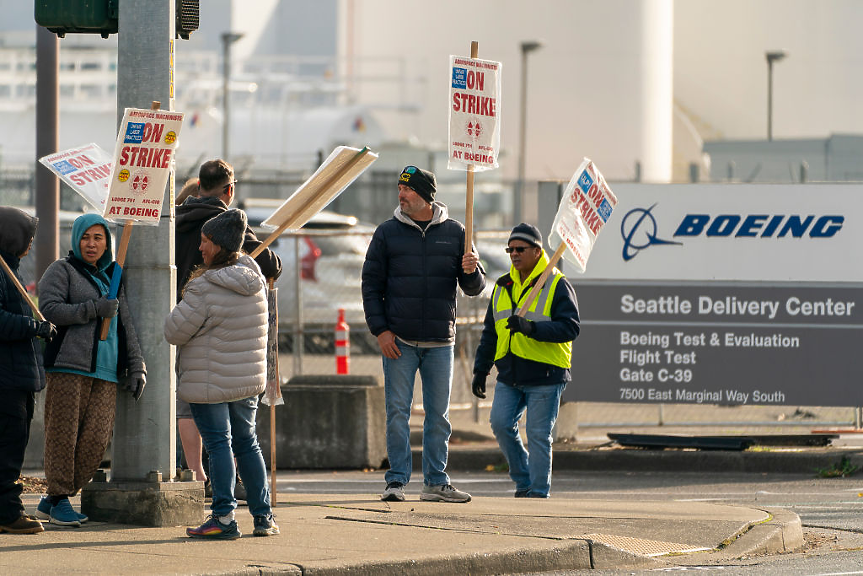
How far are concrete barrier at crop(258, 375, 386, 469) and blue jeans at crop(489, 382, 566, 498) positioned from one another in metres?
2.77

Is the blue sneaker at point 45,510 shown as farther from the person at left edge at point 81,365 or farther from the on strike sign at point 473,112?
the on strike sign at point 473,112

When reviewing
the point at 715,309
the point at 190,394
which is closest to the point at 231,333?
the point at 190,394

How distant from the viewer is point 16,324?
6801 mm

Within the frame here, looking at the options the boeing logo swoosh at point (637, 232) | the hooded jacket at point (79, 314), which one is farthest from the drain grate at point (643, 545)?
the boeing logo swoosh at point (637, 232)

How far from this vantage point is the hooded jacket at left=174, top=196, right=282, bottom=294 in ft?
27.4

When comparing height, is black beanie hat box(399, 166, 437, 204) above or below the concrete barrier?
above

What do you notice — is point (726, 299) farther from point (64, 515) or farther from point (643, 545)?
point (64, 515)

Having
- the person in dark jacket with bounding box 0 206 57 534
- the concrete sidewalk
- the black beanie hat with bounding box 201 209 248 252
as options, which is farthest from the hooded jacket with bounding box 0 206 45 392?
the black beanie hat with bounding box 201 209 248 252

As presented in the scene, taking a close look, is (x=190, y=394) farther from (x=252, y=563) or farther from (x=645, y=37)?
(x=645, y=37)

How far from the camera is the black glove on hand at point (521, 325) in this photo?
9.05 metres

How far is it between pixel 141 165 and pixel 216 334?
93 centimetres

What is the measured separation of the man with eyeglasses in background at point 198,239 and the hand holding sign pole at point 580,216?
65.2 inches

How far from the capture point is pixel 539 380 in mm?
9250

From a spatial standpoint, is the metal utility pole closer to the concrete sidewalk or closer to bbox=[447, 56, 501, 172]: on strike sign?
the concrete sidewalk
